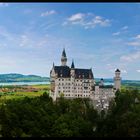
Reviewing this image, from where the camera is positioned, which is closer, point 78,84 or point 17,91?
point 17,91

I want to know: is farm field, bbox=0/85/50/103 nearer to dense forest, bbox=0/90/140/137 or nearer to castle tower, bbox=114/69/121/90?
castle tower, bbox=114/69/121/90

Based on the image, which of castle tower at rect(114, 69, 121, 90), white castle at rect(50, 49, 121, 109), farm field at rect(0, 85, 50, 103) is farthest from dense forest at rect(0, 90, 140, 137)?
castle tower at rect(114, 69, 121, 90)

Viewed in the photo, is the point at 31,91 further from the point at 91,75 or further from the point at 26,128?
the point at 26,128

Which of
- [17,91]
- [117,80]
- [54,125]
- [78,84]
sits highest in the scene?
[117,80]

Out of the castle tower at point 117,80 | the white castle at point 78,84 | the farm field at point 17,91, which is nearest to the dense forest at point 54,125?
the farm field at point 17,91

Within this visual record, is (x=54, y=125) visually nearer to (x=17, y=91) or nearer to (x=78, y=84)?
(x=17, y=91)

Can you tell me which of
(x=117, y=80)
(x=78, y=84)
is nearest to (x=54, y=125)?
(x=78, y=84)

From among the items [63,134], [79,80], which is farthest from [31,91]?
Result: [63,134]

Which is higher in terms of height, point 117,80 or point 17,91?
point 117,80
